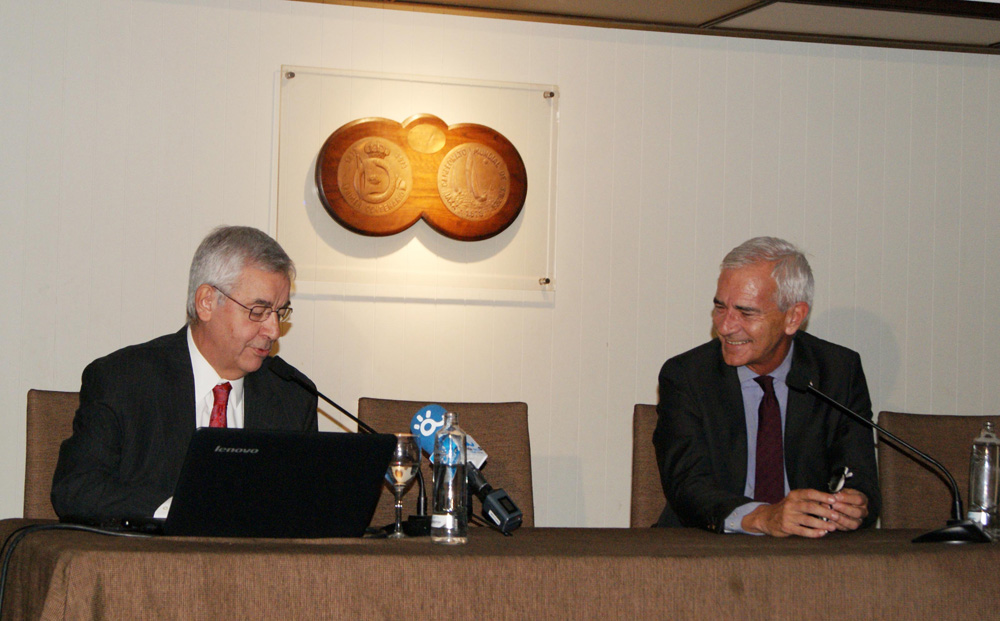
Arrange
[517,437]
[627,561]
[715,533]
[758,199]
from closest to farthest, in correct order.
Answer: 1. [627,561]
2. [715,533]
3. [517,437]
4. [758,199]

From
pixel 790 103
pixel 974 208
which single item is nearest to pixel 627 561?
pixel 790 103

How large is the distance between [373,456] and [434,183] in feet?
6.68

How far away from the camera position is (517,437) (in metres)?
2.79

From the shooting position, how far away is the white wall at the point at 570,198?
3.38 meters

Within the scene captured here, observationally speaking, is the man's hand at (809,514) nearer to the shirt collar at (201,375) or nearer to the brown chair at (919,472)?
the brown chair at (919,472)

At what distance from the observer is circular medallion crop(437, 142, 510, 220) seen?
11.9 ft

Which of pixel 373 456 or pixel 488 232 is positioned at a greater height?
pixel 488 232

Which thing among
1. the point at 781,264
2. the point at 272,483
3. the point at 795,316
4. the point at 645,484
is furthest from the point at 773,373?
the point at 272,483

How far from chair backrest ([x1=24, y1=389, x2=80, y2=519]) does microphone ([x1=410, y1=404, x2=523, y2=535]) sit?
0.94 meters

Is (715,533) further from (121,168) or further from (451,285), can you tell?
(121,168)

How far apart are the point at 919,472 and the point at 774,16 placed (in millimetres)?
1732

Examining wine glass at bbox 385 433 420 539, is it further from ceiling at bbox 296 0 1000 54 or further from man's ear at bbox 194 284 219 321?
ceiling at bbox 296 0 1000 54

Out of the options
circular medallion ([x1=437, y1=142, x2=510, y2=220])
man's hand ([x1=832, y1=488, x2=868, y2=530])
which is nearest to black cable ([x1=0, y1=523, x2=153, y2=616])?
man's hand ([x1=832, y1=488, x2=868, y2=530])

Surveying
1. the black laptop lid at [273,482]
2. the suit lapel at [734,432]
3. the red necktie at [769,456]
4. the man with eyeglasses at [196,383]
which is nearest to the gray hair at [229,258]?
the man with eyeglasses at [196,383]
